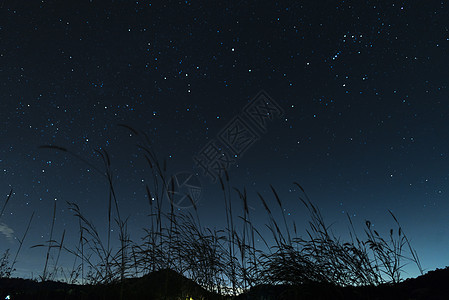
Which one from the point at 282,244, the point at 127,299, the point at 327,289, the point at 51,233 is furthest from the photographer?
the point at 51,233

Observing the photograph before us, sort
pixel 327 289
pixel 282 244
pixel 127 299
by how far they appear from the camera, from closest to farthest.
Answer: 1. pixel 327 289
2. pixel 127 299
3. pixel 282 244

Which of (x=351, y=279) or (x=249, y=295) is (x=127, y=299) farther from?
(x=351, y=279)

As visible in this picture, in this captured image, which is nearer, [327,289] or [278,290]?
[327,289]

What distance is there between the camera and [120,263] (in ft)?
9.00

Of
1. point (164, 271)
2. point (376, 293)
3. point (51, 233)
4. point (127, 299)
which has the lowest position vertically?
point (376, 293)

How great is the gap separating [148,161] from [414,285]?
3.13 meters

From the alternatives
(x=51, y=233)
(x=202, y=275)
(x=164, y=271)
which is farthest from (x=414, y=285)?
(x=51, y=233)

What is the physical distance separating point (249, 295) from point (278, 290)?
30cm

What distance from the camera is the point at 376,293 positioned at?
224 cm

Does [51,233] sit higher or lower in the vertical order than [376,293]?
higher

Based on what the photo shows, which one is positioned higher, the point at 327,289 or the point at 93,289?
the point at 93,289

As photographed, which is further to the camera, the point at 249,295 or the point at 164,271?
the point at 164,271

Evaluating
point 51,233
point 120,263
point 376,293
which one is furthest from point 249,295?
point 51,233

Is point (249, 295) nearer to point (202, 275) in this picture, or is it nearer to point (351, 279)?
point (202, 275)
